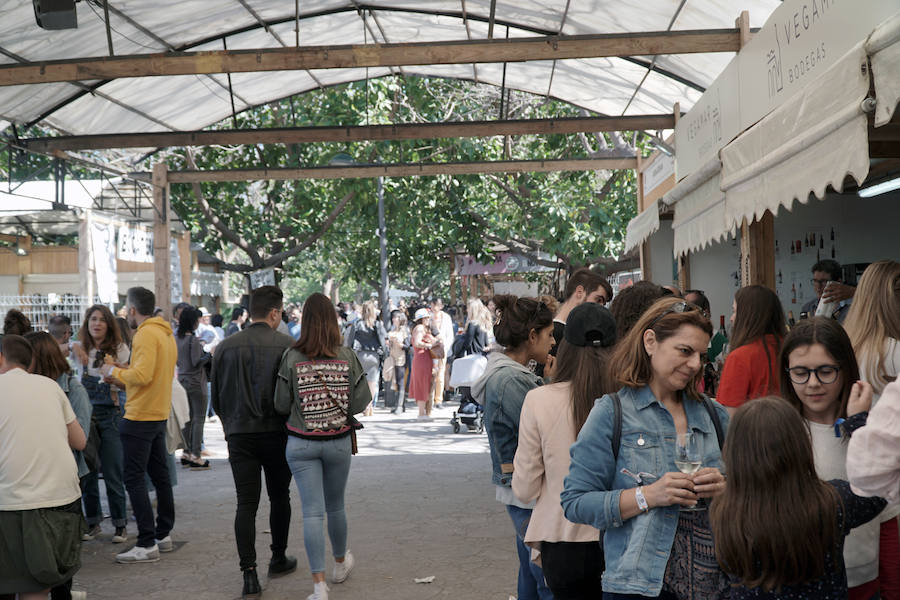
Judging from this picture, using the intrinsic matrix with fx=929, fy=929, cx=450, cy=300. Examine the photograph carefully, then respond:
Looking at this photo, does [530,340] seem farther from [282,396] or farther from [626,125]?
[626,125]

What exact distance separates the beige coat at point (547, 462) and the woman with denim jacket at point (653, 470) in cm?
55

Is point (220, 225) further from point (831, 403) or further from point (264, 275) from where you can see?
point (831, 403)

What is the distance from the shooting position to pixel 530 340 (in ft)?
14.4

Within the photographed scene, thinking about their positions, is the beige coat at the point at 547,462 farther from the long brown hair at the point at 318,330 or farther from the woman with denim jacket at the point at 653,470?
the long brown hair at the point at 318,330

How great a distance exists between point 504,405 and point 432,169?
11.1m

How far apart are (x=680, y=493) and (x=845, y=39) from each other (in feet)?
12.4

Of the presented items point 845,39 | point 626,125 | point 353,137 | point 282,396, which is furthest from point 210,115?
point 845,39

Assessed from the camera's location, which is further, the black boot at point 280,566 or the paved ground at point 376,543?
the black boot at point 280,566

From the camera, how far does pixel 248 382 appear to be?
6078 millimetres

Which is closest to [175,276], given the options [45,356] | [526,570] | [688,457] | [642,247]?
[642,247]

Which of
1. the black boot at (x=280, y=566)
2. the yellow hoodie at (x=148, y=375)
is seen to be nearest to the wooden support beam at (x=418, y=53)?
the yellow hoodie at (x=148, y=375)

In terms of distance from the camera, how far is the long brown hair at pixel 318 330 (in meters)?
5.86

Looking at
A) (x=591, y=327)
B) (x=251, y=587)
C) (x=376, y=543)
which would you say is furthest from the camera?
(x=376, y=543)

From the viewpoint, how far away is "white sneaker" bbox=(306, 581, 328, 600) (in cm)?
576
